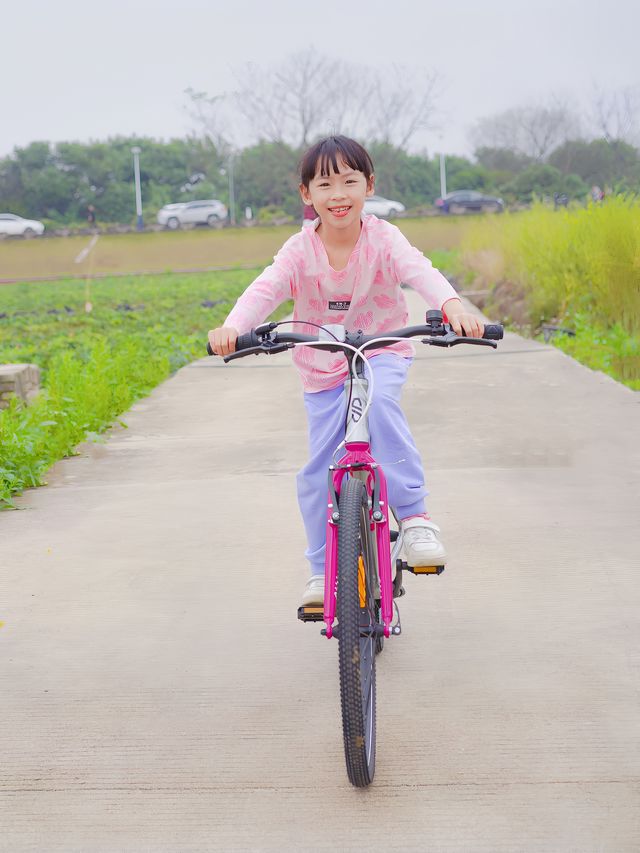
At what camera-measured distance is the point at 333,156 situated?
12.4ft

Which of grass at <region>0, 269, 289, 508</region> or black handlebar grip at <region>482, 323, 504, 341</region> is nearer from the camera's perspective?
black handlebar grip at <region>482, 323, 504, 341</region>

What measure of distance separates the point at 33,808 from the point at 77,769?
0.22m

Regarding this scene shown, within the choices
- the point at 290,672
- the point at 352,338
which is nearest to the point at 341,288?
the point at 352,338

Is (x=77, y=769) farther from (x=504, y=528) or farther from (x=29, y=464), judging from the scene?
(x=29, y=464)

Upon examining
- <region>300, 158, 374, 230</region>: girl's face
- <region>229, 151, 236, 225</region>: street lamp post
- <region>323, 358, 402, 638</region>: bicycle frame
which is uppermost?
<region>229, 151, 236, 225</region>: street lamp post

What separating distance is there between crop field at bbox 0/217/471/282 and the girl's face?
47.5m

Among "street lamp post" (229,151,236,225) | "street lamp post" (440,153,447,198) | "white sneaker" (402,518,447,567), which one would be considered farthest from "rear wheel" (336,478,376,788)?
"street lamp post" (440,153,447,198)

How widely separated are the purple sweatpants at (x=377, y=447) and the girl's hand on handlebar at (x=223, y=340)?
0.46 m

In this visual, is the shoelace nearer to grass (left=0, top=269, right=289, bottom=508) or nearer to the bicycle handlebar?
the bicycle handlebar

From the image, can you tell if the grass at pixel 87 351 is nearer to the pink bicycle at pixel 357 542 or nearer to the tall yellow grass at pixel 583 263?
the pink bicycle at pixel 357 542

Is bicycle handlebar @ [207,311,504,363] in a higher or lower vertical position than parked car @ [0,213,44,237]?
lower

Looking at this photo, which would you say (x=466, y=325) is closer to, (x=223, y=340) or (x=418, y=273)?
(x=418, y=273)

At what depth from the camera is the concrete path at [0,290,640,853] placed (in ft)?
9.86

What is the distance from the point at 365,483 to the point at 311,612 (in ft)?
1.87
